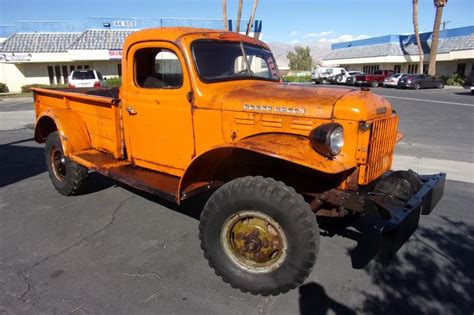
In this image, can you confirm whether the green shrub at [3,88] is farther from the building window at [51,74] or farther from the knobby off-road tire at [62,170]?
the knobby off-road tire at [62,170]

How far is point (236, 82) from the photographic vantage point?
3984 mm

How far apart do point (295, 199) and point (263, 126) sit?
864 mm

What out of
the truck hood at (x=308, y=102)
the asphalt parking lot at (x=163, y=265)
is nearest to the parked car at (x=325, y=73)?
the asphalt parking lot at (x=163, y=265)

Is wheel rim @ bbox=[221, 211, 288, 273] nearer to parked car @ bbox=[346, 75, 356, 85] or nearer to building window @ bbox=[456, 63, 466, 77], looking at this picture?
parked car @ bbox=[346, 75, 356, 85]

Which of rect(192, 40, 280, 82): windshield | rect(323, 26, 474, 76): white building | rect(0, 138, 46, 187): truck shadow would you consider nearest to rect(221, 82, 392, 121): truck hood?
rect(192, 40, 280, 82): windshield

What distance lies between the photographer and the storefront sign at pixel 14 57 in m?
31.4

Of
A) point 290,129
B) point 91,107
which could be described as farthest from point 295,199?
point 91,107

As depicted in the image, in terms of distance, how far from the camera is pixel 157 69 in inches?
173

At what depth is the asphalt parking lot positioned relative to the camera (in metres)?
2.96

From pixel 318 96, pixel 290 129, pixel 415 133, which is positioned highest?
pixel 318 96

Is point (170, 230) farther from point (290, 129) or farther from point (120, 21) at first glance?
point (120, 21)

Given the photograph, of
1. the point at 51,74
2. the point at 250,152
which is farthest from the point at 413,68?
the point at 250,152

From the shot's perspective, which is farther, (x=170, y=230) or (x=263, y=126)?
(x=170, y=230)

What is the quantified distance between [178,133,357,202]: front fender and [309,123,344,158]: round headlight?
0.06 m
